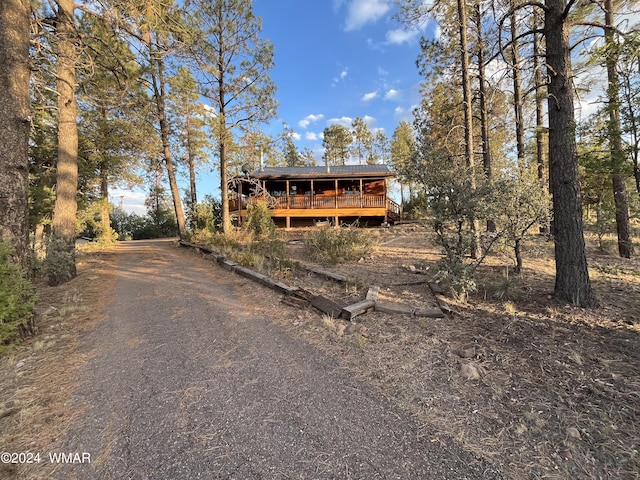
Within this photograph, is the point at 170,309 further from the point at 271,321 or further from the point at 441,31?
the point at 441,31

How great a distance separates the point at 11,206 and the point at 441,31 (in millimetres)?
10384

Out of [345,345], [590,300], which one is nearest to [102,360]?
[345,345]

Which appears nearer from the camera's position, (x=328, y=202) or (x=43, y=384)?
(x=43, y=384)

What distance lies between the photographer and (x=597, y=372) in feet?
7.94

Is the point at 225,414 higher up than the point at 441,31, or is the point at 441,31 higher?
the point at 441,31

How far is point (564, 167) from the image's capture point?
4.04 meters

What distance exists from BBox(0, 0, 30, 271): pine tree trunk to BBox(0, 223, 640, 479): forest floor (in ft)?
4.38

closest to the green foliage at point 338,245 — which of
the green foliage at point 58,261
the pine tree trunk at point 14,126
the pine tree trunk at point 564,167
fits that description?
the pine tree trunk at point 564,167

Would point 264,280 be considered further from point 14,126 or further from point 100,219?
Result: point 100,219

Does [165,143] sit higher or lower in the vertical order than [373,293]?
higher

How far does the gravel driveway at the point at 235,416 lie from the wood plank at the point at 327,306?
28.2 inches

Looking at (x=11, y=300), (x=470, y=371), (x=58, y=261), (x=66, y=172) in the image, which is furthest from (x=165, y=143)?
(x=470, y=371)

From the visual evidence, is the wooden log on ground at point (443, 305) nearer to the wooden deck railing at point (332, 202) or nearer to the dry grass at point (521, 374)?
the dry grass at point (521, 374)

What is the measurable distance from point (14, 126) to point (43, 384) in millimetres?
3131
